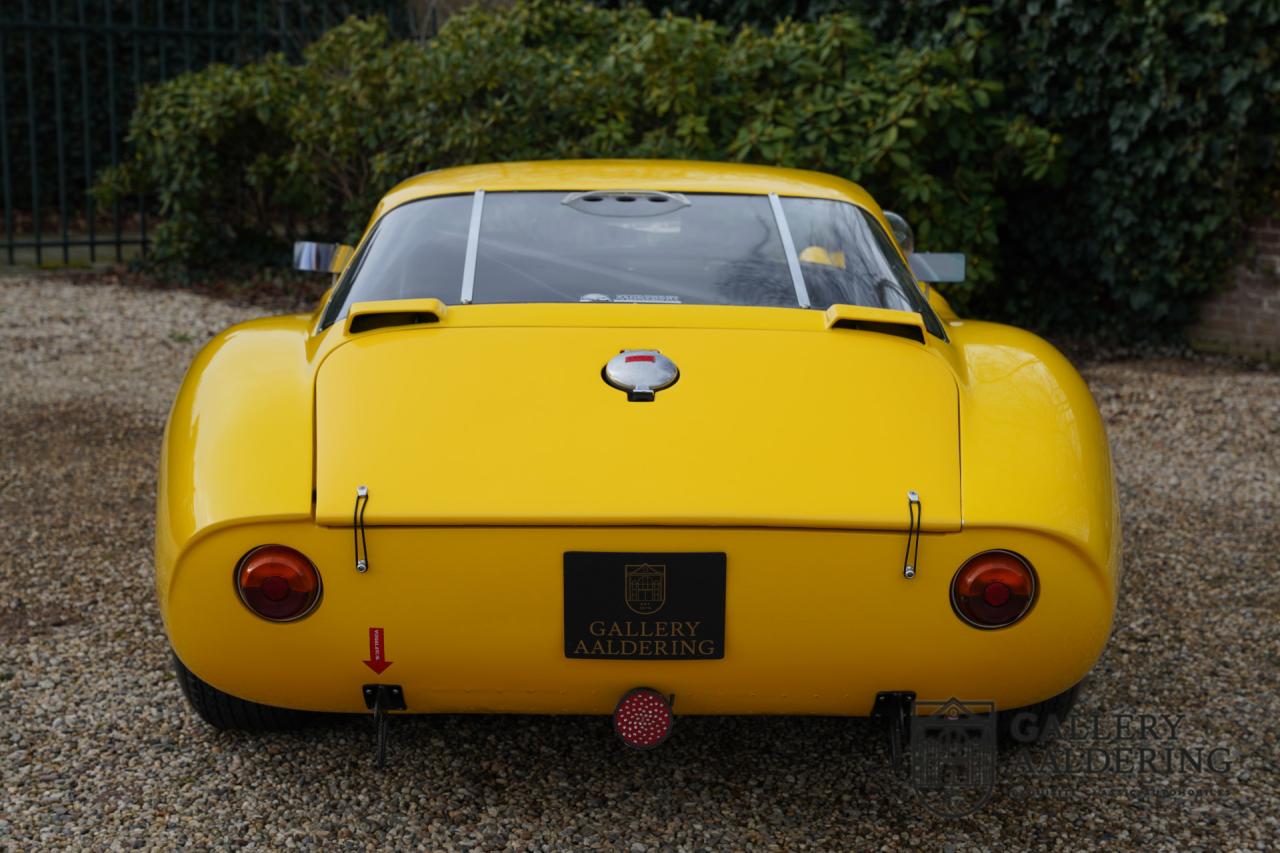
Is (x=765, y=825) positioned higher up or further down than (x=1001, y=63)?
further down

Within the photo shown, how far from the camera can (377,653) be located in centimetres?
225

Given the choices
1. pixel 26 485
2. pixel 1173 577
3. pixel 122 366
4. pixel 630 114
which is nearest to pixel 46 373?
pixel 122 366

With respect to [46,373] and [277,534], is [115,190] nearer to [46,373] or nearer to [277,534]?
[46,373]

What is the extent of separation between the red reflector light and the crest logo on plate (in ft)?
0.60

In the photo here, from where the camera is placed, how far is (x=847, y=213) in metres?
3.20

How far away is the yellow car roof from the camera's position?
10.6 ft

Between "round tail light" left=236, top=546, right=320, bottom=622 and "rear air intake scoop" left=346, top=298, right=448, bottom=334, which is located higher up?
"rear air intake scoop" left=346, top=298, right=448, bottom=334

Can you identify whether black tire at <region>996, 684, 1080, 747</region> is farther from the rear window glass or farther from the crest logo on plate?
the crest logo on plate

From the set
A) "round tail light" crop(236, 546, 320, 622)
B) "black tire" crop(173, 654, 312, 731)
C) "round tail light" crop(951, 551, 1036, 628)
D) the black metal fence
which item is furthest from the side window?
the black metal fence

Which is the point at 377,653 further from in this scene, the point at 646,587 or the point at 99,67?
the point at 99,67

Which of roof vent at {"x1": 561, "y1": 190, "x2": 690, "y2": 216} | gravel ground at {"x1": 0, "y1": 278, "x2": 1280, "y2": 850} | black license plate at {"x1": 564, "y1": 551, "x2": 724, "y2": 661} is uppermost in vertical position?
roof vent at {"x1": 561, "y1": 190, "x2": 690, "y2": 216}

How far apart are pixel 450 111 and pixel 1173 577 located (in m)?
5.65

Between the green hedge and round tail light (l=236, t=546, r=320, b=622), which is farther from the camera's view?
the green hedge

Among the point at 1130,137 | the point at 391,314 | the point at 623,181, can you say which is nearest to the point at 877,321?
the point at 623,181
